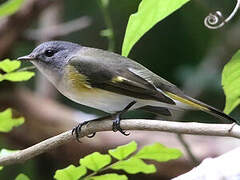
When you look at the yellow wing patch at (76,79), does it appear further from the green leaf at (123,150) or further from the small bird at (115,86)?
the green leaf at (123,150)

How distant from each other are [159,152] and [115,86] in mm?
278

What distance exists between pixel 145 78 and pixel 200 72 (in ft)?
3.96

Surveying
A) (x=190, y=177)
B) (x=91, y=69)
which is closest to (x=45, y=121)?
(x=91, y=69)

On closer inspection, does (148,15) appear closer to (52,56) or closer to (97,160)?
(97,160)

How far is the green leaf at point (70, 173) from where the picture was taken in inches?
33.2

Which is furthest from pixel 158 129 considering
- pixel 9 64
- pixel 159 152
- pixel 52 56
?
pixel 52 56

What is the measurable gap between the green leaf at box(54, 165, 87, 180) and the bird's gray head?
0.43 m

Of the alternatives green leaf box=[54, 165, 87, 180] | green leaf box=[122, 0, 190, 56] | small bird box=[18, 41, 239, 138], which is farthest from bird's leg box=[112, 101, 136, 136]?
green leaf box=[122, 0, 190, 56]

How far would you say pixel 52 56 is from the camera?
132cm

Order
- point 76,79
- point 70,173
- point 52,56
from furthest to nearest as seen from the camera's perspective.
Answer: point 52,56 < point 76,79 < point 70,173

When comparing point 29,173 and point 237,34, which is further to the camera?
point 237,34

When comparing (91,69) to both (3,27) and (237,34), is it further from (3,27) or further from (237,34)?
(237,34)

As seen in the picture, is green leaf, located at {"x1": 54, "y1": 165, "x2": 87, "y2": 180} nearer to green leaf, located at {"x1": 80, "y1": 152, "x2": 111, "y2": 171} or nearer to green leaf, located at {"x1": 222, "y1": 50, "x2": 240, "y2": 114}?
green leaf, located at {"x1": 80, "y1": 152, "x2": 111, "y2": 171}

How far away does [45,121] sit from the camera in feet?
6.73
